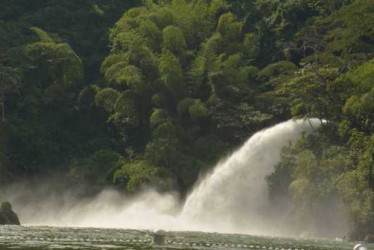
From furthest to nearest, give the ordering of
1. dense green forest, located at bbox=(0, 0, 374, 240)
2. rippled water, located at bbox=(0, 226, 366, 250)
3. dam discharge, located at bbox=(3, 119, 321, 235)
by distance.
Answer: dense green forest, located at bbox=(0, 0, 374, 240) < dam discharge, located at bbox=(3, 119, 321, 235) < rippled water, located at bbox=(0, 226, 366, 250)

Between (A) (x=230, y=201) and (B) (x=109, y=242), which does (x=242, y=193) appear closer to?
(A) (x=230, y=201)

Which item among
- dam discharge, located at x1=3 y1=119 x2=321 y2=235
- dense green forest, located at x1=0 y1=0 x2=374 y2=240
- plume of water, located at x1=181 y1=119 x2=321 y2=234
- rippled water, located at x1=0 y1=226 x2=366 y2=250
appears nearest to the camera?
rippled water, located at x1=0 y1=226 x2=366 y2=250

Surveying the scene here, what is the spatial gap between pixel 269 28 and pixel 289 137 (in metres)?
19.0

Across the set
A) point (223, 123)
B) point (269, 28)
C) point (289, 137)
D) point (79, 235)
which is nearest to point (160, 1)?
point (269, 28)

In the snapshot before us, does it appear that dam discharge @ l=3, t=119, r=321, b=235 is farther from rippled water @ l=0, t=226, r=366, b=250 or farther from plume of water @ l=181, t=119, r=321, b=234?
rippled water @ l=0, t=226, r=366, b=250

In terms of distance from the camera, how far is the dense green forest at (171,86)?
→ 57.8m

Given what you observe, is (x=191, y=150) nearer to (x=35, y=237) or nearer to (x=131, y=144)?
(x=131, y=144)

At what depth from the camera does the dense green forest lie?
57812mm

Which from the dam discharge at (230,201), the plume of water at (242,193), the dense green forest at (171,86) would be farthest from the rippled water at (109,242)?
the dense green forest at (171,86)

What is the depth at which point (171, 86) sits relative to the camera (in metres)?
69.5

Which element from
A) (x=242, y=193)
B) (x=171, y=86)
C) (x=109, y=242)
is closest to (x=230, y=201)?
(x=242, y=193)

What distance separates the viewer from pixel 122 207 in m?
65.4

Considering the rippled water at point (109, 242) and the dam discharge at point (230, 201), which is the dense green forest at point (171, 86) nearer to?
the dam discharge at point (230, 201)

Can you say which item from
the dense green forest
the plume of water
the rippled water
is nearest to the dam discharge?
the plume of water
